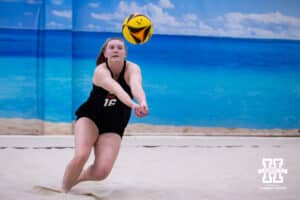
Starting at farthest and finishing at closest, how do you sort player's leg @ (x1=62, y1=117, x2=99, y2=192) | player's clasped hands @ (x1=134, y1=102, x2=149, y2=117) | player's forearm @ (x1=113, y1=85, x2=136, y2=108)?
player's leg @ (x1=62, y1=117, x2=99, y2=192) < player's forearm @ (x1=113, y1=85, x2=136, y2=108) < player's clasped hands @ (x1=134, y1=102, x2=149, y2=117)

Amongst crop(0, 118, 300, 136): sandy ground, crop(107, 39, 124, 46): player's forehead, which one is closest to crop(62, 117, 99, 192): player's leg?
crop(107, 39, 124, 46): player's forehead

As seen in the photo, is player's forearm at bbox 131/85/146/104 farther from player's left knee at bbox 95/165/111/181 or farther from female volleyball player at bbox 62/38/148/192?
player's left knee at bbox 95/165/111/181

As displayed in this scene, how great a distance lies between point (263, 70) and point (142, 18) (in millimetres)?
4363

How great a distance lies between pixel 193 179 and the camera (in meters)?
5.16

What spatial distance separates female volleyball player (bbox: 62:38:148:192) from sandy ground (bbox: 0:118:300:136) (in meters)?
4.16

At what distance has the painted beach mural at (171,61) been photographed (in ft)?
27.6

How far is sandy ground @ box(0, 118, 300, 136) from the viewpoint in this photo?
8.43 meters

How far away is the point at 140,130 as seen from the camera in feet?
28.5

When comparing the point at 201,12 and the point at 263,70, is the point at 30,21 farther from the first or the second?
the point at 263,70

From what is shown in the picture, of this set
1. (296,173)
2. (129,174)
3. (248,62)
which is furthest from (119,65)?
(248,62)

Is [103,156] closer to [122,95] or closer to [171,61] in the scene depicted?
[122,95]

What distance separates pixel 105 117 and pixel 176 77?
4.49m

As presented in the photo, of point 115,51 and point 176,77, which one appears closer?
point 115,51

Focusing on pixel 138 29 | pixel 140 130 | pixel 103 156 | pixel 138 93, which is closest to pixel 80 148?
pixel 103 156
